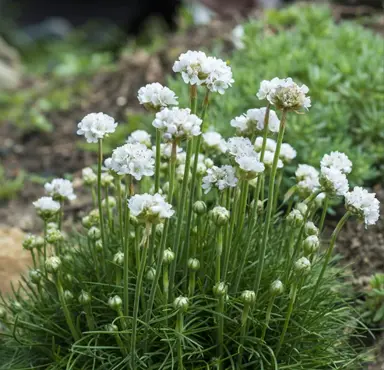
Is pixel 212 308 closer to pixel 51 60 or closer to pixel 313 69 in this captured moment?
pixel 313 69

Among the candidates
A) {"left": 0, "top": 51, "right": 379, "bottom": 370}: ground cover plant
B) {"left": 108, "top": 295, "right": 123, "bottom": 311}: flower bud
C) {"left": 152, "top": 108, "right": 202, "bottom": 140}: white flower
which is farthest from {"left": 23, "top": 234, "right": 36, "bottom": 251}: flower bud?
{"left": 152, "top": 108, "right": 202, "bottom": 140}: white flower

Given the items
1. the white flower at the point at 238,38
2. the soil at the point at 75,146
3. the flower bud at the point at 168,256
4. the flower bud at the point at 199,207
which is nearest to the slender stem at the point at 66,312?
the flower bud at the point at 168,256

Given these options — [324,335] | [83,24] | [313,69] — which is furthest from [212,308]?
[83,24]

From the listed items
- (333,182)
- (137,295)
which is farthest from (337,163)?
(137,295)

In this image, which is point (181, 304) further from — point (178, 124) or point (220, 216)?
point (178, 124)

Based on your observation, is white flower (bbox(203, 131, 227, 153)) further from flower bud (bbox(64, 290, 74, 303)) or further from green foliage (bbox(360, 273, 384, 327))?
green foliage (bbox(360, 273, 384, 327))
